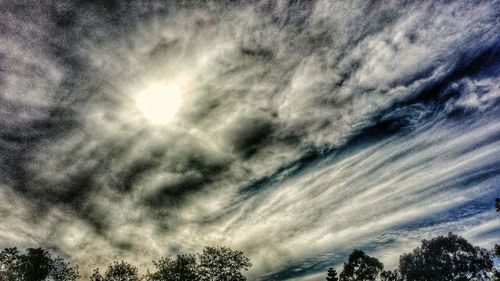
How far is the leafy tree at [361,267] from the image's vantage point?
61.9 metres

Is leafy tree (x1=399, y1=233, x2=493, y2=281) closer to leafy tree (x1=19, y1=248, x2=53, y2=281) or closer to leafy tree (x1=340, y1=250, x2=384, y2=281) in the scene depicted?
leafy tree (x1=340, y1=250, x2=384, y2=281)

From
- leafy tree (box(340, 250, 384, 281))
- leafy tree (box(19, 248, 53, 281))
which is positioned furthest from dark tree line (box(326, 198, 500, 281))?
leafy tree (box(19, 248, 53, 281))

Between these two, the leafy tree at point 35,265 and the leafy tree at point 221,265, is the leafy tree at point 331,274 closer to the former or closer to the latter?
the leafy tree at point 221,265

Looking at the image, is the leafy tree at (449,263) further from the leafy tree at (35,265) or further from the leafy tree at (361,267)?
the leafy tree at (35,265)

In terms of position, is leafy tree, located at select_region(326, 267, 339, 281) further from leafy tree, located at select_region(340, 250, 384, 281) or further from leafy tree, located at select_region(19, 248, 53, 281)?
leafy tree, located at select_region(19, 248, 53, 281)

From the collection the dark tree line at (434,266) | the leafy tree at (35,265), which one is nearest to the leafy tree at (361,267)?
the dark tree line at (434,266)

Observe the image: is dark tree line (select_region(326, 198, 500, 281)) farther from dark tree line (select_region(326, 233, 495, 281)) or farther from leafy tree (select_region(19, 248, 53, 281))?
leafy tree (select_region(19, 248, 53, 281))

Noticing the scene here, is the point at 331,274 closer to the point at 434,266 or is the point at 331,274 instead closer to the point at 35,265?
the point at 434,266

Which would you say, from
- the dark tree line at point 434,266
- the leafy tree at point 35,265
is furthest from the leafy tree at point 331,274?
the leafy tree at point 35,265

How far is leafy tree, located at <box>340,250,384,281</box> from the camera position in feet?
203

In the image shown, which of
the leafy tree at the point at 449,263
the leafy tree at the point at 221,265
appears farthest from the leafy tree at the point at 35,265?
the leafy tree at the point at 449,263

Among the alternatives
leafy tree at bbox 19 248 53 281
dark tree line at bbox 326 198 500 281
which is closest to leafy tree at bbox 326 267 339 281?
dark tree line at bbox 326 198 500 281

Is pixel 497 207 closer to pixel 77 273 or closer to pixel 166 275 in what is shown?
pixel 166 275

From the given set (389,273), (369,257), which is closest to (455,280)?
(389,273)
